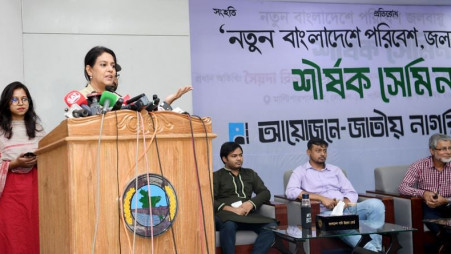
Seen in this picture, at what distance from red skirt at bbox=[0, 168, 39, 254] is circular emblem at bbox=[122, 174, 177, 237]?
1.81 metres

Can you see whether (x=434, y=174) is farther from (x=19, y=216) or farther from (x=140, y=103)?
(x=140, y=103)

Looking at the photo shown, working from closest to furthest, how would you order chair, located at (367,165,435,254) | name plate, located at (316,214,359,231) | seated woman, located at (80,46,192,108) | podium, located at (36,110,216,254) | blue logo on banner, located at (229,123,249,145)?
podium, located at (36,110,216,254), seated woman, located at (80,46,192,108), name plate, located at (316,214,359,231), chair, located at (367,165,435,254), blue logo on banner, located at (229,123,249,145)

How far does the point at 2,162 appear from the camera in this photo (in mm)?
3547

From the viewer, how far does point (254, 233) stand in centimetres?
468

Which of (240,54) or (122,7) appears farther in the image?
(240,54)

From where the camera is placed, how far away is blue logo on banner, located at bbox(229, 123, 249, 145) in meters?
6.05

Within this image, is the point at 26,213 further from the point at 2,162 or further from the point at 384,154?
the point at 384,154

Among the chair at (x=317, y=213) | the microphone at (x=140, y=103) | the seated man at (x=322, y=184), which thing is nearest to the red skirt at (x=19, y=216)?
the microphone at (x=140, y=103)

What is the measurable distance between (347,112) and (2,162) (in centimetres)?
400

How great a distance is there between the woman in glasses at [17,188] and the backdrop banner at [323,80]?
96.7 inches

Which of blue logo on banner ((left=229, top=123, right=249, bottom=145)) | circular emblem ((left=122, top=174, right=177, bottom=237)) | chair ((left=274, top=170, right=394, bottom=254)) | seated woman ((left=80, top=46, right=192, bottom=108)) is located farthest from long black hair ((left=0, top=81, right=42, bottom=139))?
blue logo on banner ((left=229, top=123, right=249, bottom=145))

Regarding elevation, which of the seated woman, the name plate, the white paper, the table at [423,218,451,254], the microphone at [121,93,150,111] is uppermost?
→ the seated woman

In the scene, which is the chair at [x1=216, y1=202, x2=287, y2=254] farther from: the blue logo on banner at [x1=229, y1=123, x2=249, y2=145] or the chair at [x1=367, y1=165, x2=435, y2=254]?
the blue logo on banner at [x1=229, y1=123, x2=249, y2=145]

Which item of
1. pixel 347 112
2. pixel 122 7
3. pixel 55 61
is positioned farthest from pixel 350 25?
pixel 55 61
